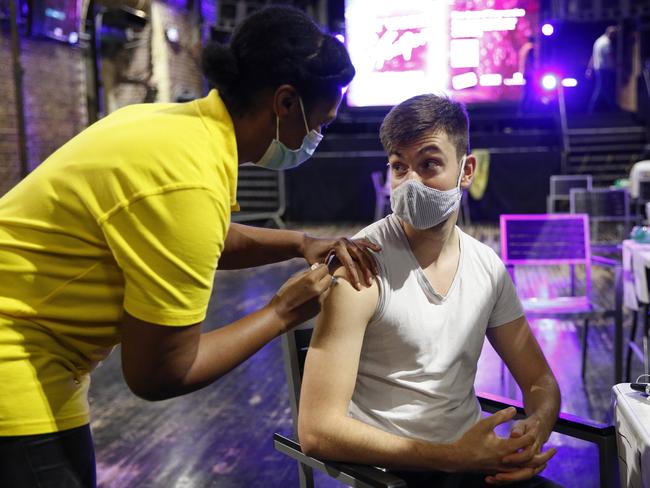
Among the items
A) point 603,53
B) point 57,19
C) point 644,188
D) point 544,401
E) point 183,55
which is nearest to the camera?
point 544,401

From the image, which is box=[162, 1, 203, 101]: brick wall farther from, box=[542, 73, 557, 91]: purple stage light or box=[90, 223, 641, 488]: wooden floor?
box=[90, 223, 641, 488]: wooden floor

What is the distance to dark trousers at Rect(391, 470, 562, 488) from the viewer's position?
1482 millimetres

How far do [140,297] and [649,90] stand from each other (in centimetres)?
1320

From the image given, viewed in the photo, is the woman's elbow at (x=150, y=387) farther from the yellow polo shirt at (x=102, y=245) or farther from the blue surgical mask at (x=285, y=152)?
the blue surgical mask at (x=285, y=152)

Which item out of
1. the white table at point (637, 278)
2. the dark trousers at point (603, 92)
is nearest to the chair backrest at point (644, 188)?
the white table at point (637, 278)

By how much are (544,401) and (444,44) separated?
12.8 m

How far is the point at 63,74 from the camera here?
9375mm

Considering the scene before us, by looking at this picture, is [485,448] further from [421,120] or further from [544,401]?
[421,120]

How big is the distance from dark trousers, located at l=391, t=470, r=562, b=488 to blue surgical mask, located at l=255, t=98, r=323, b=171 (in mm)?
686

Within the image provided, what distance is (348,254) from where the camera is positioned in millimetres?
1447

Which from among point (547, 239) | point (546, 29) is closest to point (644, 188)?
point (547, 239)

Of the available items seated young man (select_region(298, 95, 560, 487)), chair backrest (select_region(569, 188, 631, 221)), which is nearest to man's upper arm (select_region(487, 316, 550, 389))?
seated young man (select_region(298, 95, 560, 487))

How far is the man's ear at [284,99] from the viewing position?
1117 mm

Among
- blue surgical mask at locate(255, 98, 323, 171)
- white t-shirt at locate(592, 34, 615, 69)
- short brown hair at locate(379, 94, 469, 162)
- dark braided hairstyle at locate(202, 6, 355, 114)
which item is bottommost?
blue surgical mask at locate(255, 98, 323, 171)
